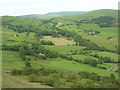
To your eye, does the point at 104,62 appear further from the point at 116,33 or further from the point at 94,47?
the point at 116,33

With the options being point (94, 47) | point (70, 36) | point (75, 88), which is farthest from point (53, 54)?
point (70, 36)

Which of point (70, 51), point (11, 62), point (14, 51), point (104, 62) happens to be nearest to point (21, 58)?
point (11, 62)

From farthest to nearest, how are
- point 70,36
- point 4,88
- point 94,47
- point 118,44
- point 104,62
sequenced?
1. point 70,36
2. point 118,44
3. point 94,47
4. point 104,62
5. point 4,88

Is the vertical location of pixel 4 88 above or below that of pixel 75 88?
above

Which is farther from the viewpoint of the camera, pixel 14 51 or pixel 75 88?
pixel 14 51

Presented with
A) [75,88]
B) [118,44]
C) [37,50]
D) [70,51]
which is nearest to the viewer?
[75,88]

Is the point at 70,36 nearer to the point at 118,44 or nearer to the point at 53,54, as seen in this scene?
the point at 118,44

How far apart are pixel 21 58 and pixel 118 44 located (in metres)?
89.4

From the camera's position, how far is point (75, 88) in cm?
4275

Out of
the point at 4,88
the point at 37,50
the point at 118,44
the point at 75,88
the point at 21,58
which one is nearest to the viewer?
the point at 4,88

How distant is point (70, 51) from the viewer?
120625mm

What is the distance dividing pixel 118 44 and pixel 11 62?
321 feet

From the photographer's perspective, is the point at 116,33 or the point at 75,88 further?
the point at 116,33

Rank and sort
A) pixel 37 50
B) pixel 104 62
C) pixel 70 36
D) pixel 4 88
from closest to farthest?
1. pixel 4 88
2. pixel 104 62
3. pixel 37 50
4. pixel 70 36
